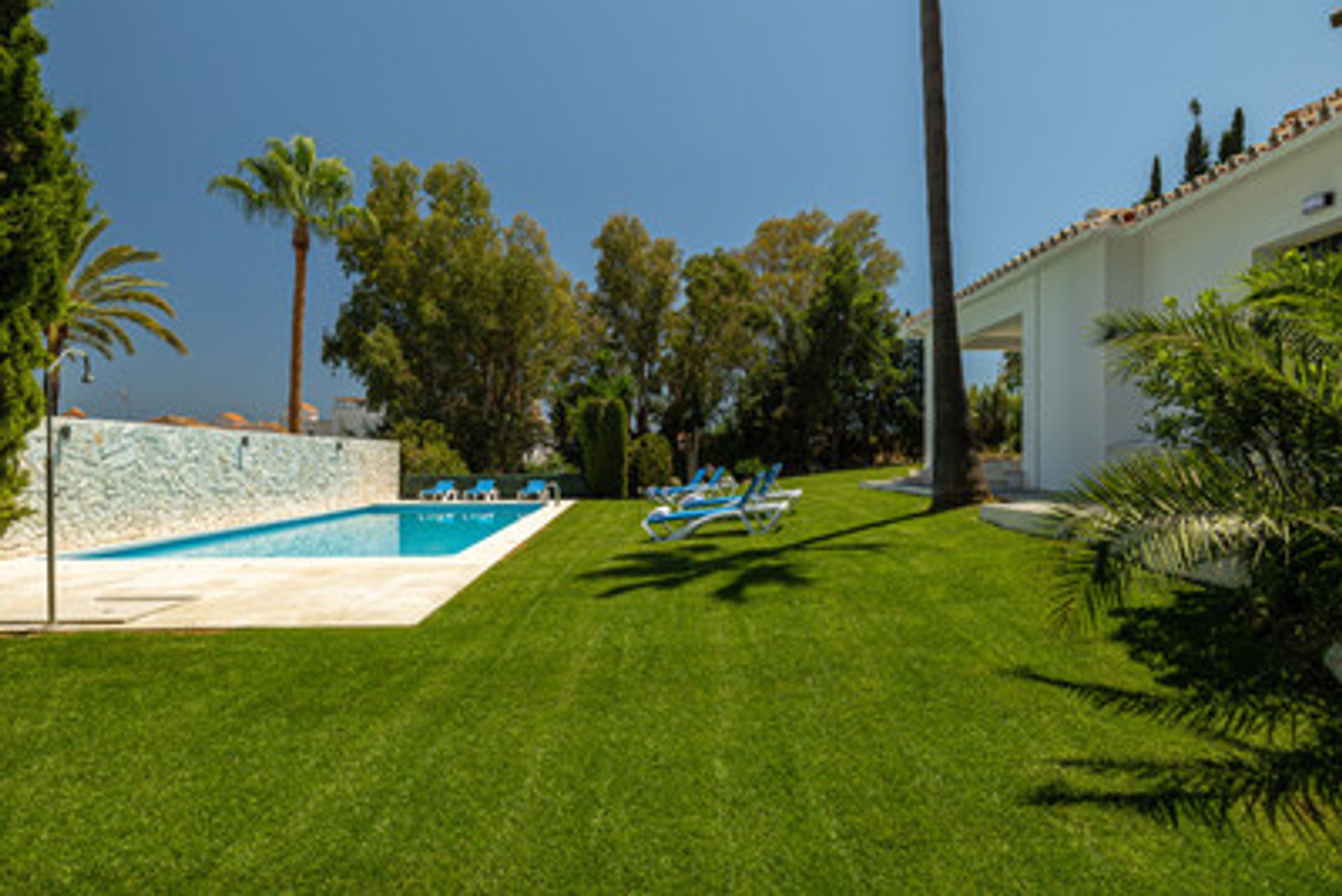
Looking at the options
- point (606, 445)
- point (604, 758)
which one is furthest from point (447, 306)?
point (604, 758)

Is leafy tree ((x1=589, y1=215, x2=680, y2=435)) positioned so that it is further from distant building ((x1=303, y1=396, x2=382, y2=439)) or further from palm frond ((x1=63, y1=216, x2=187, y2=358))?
palm frond ((x1=63, y1=216, x2=187, y2=358))

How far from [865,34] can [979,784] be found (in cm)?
1593

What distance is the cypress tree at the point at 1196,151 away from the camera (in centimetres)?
2877

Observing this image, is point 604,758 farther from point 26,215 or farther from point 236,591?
point 26,215

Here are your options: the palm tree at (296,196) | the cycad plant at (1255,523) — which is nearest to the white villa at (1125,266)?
the cycad plant at (1255,523)

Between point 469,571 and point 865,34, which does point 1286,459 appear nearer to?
point 469,571

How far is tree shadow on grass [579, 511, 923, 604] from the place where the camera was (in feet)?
23.2

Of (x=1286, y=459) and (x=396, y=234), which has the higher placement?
(x=396, y=234)

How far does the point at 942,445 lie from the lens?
10.9 metres

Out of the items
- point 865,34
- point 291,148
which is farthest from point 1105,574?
point 291,148

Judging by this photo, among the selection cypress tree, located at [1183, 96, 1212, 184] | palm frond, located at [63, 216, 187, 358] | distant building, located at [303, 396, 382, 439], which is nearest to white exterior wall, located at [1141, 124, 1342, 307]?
cypress tree, located at [1183, 96, 1212, 184]

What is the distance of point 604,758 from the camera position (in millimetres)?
3369

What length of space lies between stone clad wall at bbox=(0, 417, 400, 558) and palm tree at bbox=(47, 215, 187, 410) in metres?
10.0

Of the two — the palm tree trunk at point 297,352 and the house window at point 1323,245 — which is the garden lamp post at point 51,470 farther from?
the palm tree trunk at point 297,352
